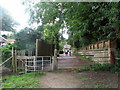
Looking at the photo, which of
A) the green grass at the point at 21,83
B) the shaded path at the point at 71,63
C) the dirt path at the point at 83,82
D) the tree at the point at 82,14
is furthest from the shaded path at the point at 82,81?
the shaded path at the point at 71,63

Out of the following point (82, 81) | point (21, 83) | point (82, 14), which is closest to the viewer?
point (21, 83)

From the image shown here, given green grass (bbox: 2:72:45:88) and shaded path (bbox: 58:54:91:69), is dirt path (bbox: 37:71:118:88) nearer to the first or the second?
green grass (bbox: 2:72:45:88)

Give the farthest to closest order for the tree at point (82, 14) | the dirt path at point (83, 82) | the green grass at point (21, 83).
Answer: the green grass at point (21, 83)
the dirt path at point (83, 82)
the tree at point (82, 14)

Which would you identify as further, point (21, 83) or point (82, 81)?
point (82, 81)

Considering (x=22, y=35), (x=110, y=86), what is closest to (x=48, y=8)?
(x=110, y=86)

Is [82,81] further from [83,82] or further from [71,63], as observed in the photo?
[71,63]

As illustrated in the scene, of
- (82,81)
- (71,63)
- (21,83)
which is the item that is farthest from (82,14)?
(71,63)

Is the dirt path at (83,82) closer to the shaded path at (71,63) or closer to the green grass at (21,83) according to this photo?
the green grass at (21,83)

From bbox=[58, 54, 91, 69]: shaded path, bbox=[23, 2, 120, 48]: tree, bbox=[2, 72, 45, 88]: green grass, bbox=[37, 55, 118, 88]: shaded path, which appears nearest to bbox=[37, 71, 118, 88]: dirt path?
bbox=[37, 55, 118, 88]: shaded path

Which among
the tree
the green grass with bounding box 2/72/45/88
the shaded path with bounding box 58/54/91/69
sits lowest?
the green grass with bounding box 2/72/45/88

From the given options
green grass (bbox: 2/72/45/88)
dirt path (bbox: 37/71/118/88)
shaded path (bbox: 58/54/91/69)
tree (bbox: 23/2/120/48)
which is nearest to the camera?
tree (bbox: 23/2/120/48)

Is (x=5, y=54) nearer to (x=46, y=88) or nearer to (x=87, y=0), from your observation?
(x=46, y=88)

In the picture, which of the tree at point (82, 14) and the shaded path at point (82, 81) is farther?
the shaded path at point (82, 81)

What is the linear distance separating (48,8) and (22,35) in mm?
5591
